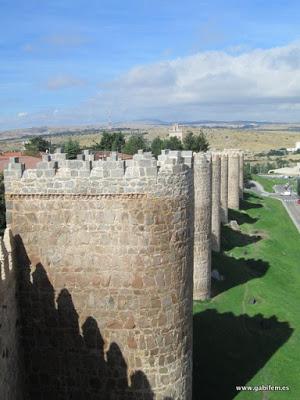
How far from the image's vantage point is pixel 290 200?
223 ft

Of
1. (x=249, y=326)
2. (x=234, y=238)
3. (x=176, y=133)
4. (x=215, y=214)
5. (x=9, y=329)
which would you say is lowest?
(x=249, y=326)

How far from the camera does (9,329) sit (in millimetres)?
10070

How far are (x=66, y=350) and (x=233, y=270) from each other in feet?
57.5

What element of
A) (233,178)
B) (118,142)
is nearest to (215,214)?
(233,178)

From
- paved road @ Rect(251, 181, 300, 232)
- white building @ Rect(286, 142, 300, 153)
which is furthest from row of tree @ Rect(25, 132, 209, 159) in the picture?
white building @ Rect(286, 142, 300, 153)

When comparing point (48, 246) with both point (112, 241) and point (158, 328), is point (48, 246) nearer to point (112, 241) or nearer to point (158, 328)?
point (112, 241)

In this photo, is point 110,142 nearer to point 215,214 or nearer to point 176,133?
point 176,133

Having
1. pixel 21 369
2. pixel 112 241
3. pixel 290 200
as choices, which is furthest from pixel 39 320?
pixel 290 200

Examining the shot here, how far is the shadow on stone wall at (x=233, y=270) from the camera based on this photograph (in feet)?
81.3

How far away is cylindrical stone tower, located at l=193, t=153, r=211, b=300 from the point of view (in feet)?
73.2

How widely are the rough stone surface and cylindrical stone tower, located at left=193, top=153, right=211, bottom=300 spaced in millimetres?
12511

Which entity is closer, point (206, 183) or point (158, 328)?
point (158, 328)

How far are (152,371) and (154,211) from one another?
10.7 feet

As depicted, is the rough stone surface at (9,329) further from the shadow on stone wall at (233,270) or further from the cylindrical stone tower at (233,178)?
the cylindrical stone tower at (233,178)
